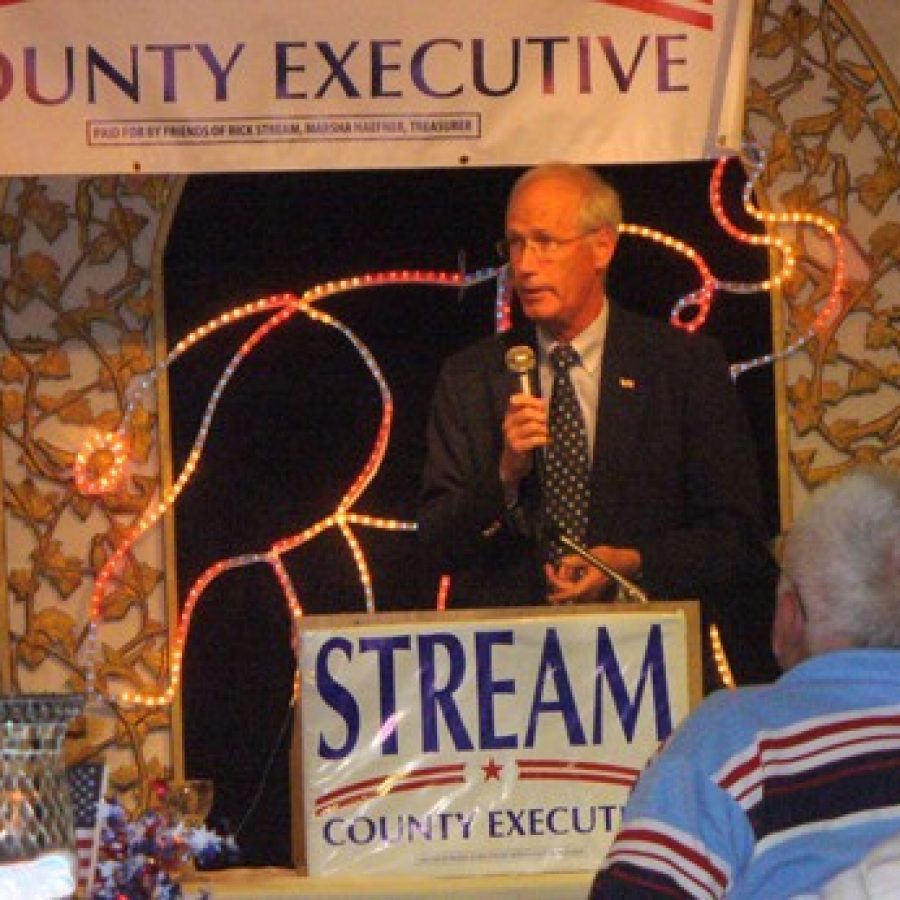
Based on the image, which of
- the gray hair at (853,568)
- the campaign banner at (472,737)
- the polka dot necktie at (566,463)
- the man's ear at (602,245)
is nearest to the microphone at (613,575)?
the campaign banner at (472,737)

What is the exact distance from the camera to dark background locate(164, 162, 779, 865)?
546 cm

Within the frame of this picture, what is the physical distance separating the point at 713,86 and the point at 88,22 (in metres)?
1.17

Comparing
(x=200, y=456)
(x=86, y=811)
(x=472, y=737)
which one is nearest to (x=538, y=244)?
(x=472, y=737)

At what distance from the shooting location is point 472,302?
5.48 m

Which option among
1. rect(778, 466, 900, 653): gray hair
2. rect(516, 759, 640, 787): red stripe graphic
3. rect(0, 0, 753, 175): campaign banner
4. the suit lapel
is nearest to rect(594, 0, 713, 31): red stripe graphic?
rect(0, 0, 753, 175): campaign banner

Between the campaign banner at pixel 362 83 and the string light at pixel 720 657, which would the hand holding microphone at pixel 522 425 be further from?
the string light at pixel 720 657

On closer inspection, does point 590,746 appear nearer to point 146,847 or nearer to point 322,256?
point 146,847

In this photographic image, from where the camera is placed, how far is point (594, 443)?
4.21m

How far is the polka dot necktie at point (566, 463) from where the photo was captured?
4145mm

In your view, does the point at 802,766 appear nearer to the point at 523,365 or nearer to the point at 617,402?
the point at 523,365

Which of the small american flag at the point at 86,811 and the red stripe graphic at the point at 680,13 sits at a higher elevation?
the red stripe graphic at the point at 680,13

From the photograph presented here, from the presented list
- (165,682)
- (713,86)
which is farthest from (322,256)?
(713,86)

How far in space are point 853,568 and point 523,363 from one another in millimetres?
Answer: 1640

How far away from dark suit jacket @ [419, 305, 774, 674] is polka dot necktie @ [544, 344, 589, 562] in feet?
0.09
